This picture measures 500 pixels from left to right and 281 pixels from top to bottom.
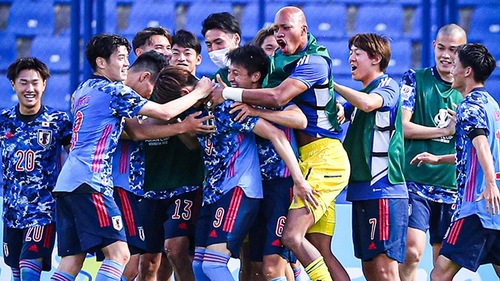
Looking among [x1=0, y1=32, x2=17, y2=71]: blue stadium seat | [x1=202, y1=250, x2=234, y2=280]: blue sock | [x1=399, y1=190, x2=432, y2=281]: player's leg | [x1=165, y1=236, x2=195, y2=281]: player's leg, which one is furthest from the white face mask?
[x1=0, y1=32, x2=17, y2=71]: blue stadium seat

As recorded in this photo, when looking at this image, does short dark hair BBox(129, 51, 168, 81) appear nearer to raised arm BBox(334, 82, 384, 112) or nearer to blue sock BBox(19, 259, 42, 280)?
raised arm BBox(334, 82, 384, 112)

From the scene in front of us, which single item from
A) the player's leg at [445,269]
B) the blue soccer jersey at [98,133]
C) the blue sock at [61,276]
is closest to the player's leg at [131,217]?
the blue soccer jersey at [98,133]

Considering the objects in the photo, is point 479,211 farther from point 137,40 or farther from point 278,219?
point 137,40

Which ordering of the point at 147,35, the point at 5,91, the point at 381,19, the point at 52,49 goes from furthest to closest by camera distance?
the point at 381,19
the point at 52,49
the point at 5,91
the point at 147,35

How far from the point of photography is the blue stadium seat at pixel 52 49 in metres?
12.4

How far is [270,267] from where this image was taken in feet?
19.8

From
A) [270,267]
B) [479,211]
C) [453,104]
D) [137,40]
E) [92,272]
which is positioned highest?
[137,40]

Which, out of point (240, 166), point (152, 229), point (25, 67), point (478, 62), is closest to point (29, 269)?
point (152, 229)

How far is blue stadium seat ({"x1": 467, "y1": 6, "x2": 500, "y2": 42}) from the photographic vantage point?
1210 cm

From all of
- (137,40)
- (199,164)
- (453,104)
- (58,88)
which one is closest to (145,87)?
(199,164)

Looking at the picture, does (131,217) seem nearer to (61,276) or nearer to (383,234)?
(61,276)

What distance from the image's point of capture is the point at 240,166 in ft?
19.6

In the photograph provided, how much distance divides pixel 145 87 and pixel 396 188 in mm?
1944

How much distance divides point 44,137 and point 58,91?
5389 mm
